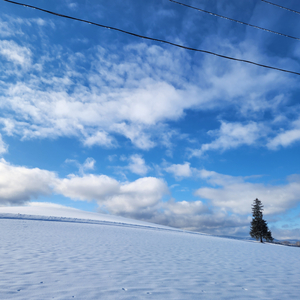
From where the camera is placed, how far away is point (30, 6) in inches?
215

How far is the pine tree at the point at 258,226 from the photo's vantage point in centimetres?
4650

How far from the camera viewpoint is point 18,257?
8367 mm

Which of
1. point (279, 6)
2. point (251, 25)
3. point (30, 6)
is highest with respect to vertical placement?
point (279, 6)

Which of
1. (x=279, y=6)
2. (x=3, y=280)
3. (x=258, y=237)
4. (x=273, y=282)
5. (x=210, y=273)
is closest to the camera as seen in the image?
(x=3, y=280)

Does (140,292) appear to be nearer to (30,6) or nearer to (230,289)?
(230,289)

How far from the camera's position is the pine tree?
46500mm

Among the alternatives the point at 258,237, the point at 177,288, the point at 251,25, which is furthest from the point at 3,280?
the point at 258,237

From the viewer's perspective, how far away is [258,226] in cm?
4744

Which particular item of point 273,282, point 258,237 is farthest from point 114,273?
point 258,237

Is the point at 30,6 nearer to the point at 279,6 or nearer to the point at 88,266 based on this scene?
the point at 279,6

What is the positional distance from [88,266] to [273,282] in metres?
7.06

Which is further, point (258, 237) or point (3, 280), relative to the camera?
point (258, 237)

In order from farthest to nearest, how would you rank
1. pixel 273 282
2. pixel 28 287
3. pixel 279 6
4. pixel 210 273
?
1. pixel 210 273
2. pixel 273 282
3. pixel 279 6
4. pixel 28 287

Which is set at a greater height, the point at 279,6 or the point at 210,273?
the point at 279,6
